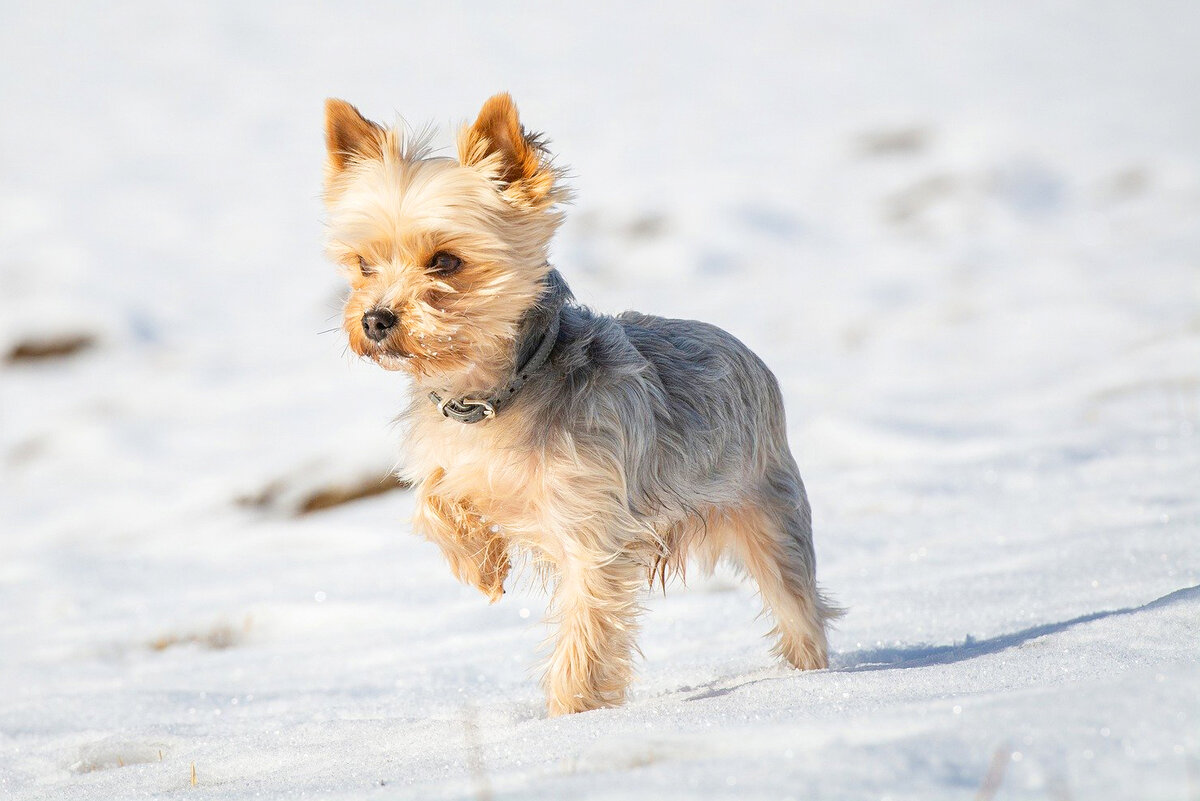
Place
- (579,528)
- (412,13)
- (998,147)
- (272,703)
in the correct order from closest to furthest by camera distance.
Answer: (579,528) → (272,703) → (998,147) → (412,13)

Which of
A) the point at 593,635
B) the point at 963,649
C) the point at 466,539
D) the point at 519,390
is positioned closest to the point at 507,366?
the point at 519,390

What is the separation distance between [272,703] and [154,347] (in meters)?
13.1

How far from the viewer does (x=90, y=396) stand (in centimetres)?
1505

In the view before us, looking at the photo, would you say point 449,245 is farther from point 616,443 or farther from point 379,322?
point 616,443

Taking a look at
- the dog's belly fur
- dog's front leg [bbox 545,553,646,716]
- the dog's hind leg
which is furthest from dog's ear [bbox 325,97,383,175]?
the dog's hind leg

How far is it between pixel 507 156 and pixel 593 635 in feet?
5.81

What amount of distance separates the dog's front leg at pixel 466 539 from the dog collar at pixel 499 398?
1.17 ft

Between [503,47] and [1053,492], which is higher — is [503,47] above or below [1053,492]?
above

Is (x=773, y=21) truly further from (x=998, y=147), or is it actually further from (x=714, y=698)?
(x=714, y=698)

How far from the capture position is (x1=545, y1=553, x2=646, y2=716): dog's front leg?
392 centimetres

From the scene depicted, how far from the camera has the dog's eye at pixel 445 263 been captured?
4055 millimetres

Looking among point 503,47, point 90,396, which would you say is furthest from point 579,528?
point 503,47

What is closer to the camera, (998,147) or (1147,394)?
(1147,394)

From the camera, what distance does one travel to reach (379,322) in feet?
12.6
